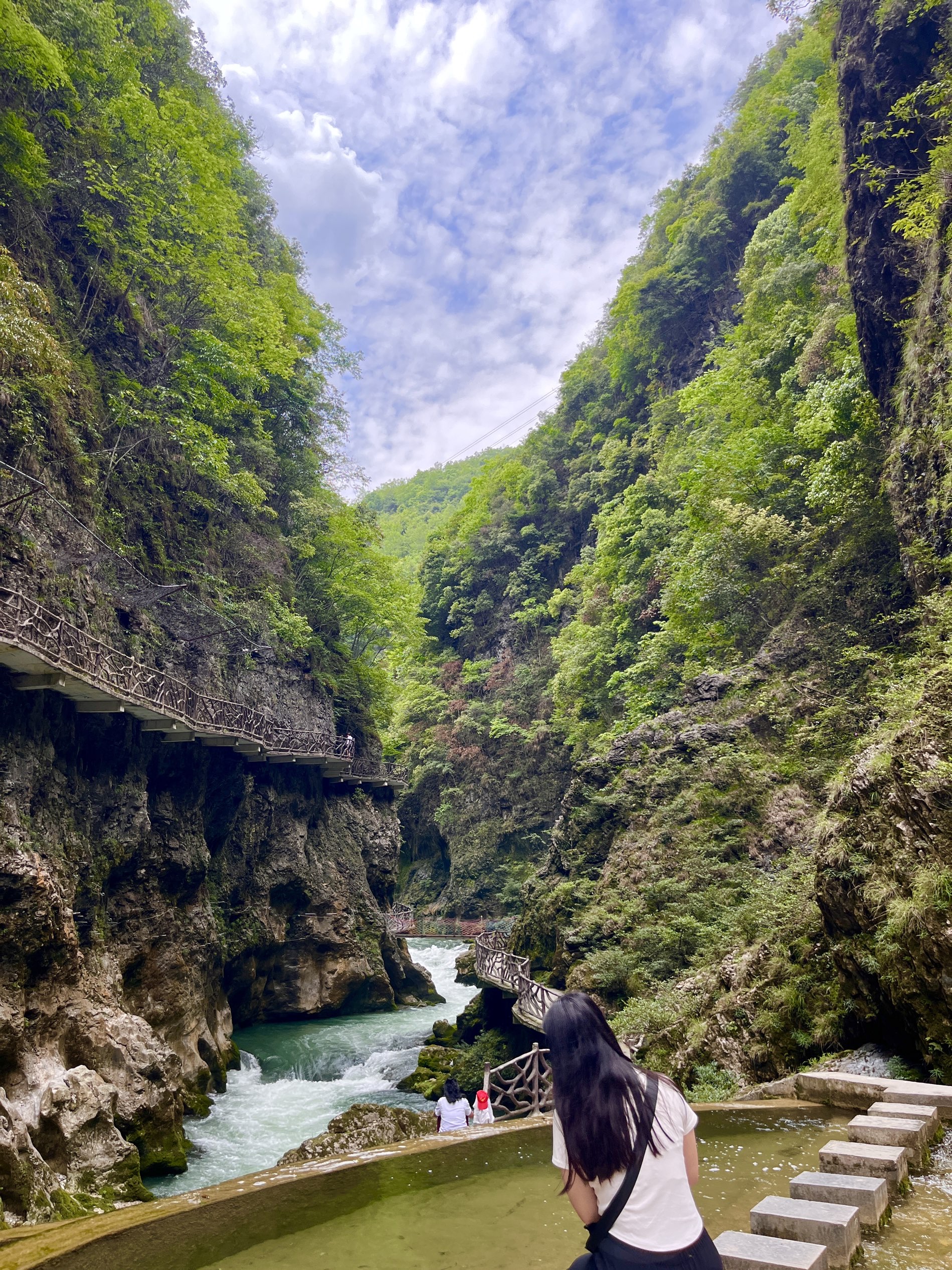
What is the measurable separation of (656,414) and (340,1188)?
29179 millimetres

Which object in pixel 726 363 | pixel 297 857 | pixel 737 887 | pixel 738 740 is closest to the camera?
pixel 737 887

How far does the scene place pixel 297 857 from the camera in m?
19.7

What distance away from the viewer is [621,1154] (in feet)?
6.32

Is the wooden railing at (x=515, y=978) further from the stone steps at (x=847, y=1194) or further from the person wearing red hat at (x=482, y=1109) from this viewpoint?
the stone steps at (x=847, y=1194)

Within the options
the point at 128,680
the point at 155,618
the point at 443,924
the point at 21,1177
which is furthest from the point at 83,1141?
the point at 443,924

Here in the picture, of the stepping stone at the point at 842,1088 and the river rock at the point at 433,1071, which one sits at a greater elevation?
the stepping stone at the point at 842,1088

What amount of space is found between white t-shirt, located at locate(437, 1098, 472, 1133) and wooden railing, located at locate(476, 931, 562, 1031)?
9.25ft

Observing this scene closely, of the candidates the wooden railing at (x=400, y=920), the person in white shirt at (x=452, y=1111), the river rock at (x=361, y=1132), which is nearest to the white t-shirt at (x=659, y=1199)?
the river rock at (x=361, y=1132)

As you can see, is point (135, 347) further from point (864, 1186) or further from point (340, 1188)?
point (864, 1186)

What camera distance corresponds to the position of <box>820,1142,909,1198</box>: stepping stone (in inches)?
134

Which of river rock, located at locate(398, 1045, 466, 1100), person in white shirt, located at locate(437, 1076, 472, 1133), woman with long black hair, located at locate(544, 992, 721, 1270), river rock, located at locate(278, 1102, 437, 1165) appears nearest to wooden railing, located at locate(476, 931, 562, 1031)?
river rock, located at locate(398, 1045, 466, 1100)

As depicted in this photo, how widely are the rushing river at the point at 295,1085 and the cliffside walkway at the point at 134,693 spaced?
6.67m

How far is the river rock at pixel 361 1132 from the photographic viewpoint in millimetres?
6016

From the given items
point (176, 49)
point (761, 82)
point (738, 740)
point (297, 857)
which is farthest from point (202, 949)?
point (761, 82)
